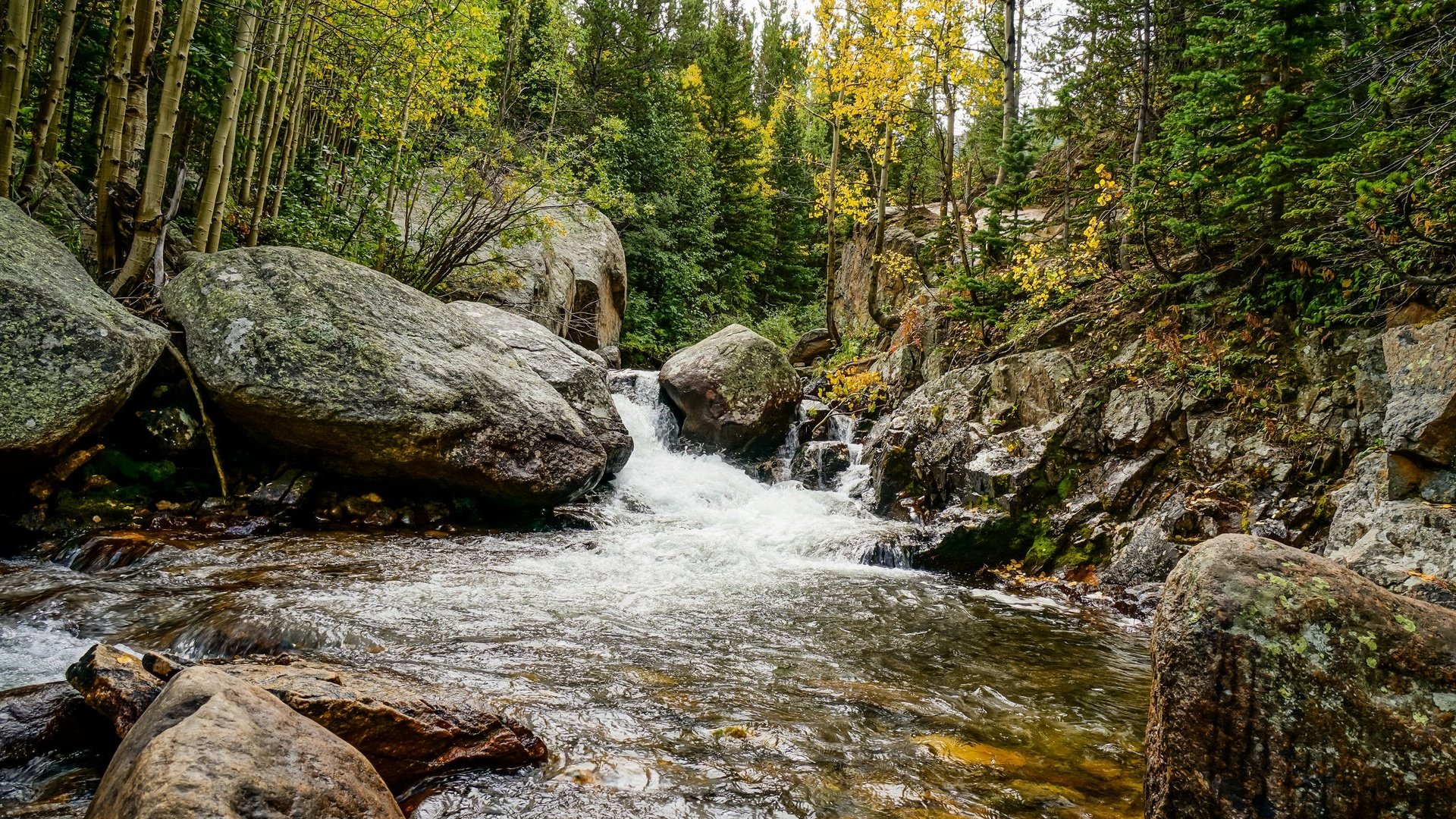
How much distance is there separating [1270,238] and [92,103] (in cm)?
1618

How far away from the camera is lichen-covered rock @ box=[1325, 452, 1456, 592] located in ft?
14.9

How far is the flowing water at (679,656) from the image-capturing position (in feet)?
9.96

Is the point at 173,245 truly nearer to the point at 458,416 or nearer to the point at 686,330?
the point at 458,416

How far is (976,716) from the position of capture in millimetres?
4020

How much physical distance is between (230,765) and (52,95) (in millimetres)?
9113

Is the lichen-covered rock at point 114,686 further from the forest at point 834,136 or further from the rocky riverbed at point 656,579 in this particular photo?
the forest at point 834,136

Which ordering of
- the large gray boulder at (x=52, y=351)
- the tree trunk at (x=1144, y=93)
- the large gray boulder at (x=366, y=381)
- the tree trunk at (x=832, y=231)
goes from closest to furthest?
the large gray boulder at (x=52, y=351) < the large gray boulder at (x=366, y=381) < the tree trunk at (x=1144, y=93) < the tree trunk at (x=832, y=231)

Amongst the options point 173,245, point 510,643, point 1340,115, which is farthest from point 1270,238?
point 173,245

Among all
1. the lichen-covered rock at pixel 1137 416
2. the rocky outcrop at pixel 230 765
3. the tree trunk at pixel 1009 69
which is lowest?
the rocky outcrop at pixel 230 765

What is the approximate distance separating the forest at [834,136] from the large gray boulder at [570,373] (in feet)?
5.42

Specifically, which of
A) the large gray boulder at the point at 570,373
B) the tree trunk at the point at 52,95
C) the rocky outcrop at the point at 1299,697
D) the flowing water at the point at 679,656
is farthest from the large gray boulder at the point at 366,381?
the rocky outcrop at the point at 1299,697

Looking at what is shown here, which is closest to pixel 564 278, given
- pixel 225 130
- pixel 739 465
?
pixel 739 465

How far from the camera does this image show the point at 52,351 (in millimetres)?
5508

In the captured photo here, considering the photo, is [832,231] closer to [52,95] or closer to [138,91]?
[138,91]
